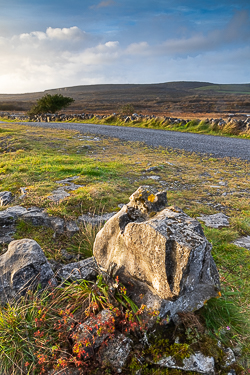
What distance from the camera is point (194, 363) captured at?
6.90 feet

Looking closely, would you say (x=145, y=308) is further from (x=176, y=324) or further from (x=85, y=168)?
(x=85, y=168)

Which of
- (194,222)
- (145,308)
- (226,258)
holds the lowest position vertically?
(226,258)

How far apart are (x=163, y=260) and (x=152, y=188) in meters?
3.32

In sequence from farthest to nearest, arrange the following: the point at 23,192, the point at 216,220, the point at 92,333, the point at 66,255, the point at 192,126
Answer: the point at 192,126
the point at 23,192
the point at 216,220
the point at 66,255
the point at 92,333

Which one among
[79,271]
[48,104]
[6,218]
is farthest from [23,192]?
[48,104]

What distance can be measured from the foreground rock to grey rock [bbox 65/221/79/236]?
3.51ft

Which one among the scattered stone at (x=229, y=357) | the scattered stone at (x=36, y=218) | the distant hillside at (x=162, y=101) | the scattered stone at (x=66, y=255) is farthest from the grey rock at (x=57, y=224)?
the distant hillside at (x=162, y=101)

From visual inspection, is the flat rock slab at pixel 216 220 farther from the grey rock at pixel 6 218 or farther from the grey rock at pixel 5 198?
the grey rock at pixel 5 198

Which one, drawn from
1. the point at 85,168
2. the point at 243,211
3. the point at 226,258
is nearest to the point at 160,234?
the point at 226,258

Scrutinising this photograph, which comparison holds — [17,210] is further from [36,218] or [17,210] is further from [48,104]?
[48,104]

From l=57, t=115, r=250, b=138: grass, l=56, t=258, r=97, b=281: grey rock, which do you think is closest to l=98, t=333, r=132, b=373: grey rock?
l=56, t=258, r=97, b=281: grey rock

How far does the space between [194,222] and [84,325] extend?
1.47 meters

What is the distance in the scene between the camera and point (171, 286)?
215 centimetres

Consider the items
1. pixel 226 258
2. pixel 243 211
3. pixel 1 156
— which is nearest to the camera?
pixel 226 258
